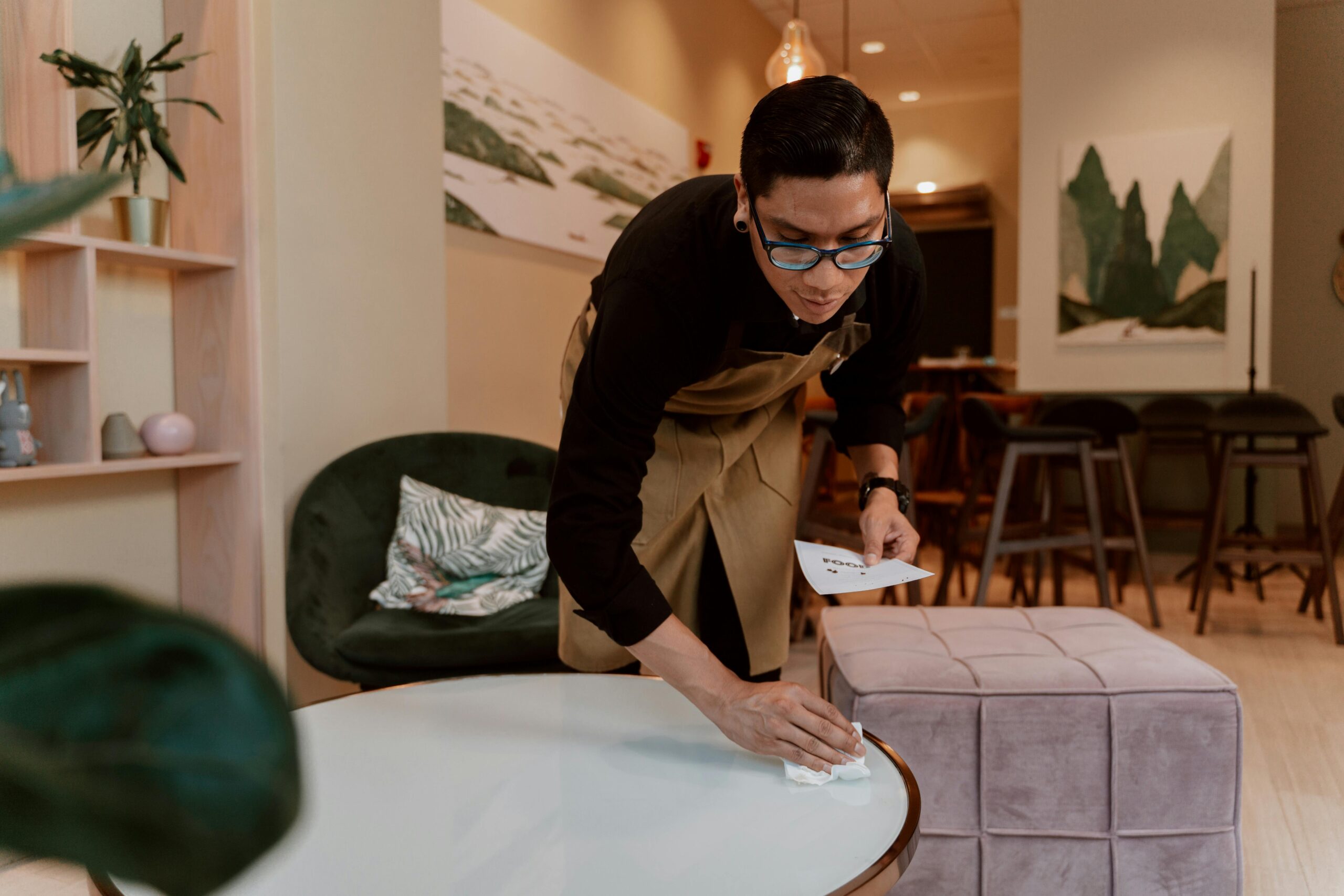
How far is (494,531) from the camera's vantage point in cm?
253

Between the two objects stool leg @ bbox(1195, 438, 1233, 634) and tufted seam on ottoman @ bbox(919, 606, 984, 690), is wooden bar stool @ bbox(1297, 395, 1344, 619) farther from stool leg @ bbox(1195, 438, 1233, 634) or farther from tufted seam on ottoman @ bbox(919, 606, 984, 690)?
tufted seam on ottoman @ bbox(919, 606, 984, 690)

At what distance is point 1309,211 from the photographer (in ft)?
19.9

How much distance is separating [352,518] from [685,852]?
1.78 m

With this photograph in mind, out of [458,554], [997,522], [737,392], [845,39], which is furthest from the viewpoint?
[845,39]

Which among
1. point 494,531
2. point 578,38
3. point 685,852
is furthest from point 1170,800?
point 578,38

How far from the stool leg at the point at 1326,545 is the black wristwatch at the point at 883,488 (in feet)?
9.09

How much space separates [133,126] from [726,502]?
152 centimetres

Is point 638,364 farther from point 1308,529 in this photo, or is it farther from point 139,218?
point 1308,529

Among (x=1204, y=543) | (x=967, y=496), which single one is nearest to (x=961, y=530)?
(x=967, y=496)

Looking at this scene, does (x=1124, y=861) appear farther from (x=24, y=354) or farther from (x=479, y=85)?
(x=479, y=85)


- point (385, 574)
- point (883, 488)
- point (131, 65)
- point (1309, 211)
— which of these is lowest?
point (385, 574)

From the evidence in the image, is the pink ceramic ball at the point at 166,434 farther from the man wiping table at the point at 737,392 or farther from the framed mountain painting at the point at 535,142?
the framed mountain painting at the point at 535,142

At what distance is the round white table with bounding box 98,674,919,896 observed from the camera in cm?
86

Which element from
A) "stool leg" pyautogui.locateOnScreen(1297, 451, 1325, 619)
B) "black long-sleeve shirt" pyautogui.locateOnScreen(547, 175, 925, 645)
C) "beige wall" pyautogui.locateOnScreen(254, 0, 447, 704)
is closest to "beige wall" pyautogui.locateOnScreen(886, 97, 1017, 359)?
"stool leg" pyautogui.locateOnScreen(1297, 451, 1325, 619)
